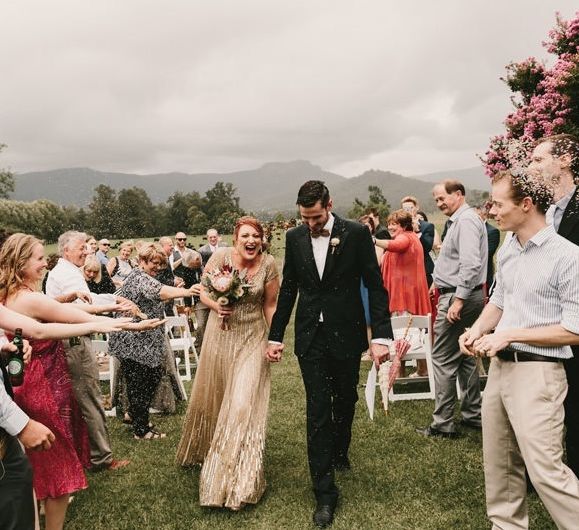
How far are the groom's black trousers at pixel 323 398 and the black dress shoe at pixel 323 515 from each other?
4 centimetres

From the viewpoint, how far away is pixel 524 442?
3.07m

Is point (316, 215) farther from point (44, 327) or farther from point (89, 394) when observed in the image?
point (89, 394)

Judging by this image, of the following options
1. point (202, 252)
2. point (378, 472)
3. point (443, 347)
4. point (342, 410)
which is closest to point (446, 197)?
point (443, 347)

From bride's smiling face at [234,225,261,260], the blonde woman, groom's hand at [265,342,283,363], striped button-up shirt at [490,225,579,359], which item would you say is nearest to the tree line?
the blonde woman

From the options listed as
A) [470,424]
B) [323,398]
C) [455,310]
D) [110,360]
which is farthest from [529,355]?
[110,360]

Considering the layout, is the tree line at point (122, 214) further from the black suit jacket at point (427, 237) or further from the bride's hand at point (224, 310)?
the bride's hand at point (224, 310)

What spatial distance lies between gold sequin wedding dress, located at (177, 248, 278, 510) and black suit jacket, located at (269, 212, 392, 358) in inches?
27.0

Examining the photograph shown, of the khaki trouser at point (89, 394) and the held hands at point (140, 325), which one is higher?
the held hands at point (140, 325)

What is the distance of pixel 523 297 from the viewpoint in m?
3.17

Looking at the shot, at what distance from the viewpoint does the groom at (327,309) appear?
4.34 m

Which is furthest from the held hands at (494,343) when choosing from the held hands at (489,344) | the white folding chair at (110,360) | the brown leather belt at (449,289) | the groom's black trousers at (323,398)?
the white folding chair at (110,360)

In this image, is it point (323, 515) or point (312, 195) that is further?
point (312, 195)

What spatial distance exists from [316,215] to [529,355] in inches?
76.8

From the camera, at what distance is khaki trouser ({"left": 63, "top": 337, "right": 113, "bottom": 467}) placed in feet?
17.4
